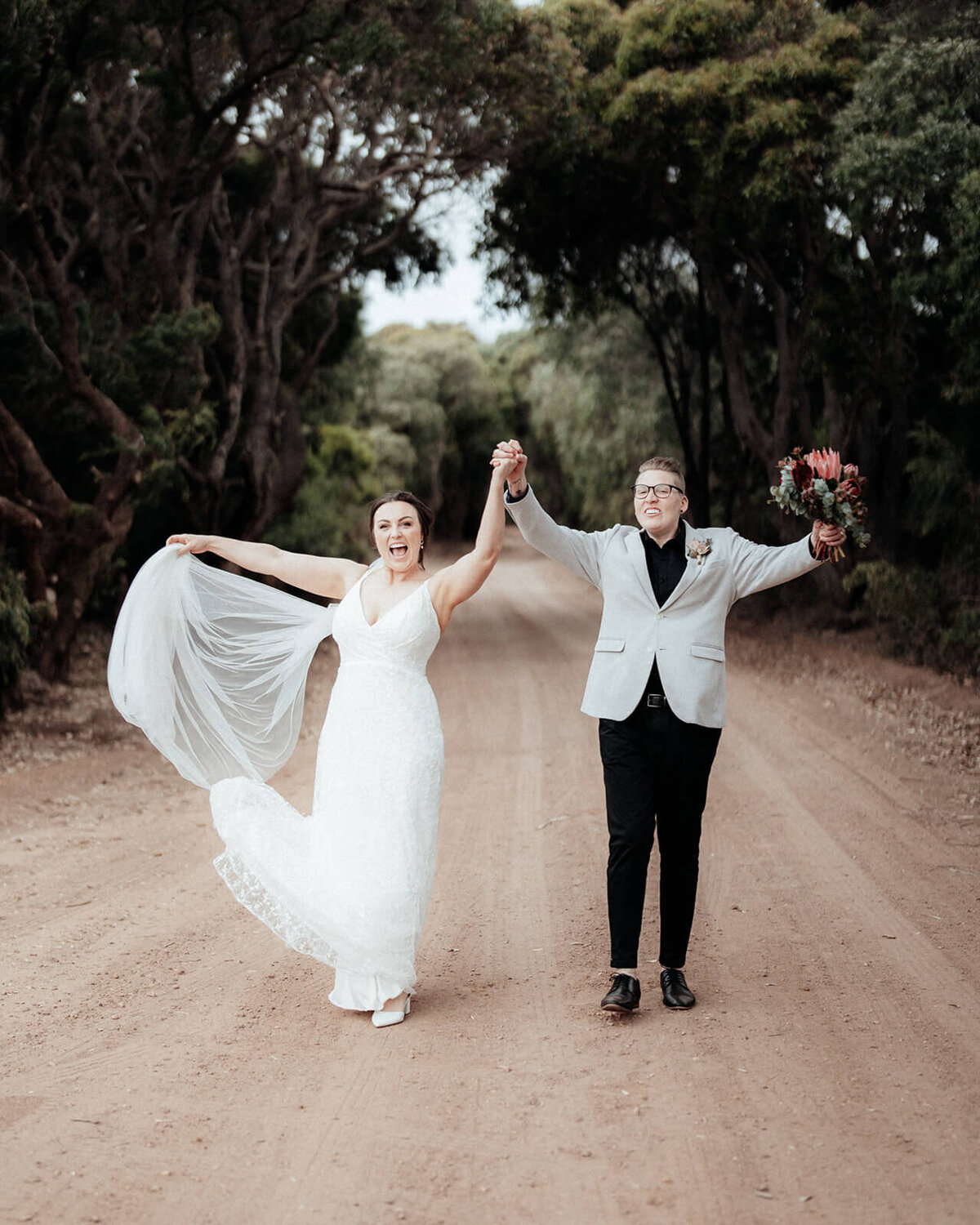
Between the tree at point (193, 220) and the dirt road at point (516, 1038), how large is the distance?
17.6ft

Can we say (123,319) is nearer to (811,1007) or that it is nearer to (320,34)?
(320,34)

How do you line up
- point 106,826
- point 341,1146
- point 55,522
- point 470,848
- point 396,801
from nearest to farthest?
point 341,1146 → point 396,801 → point 470,848 → point 106,826 → point 55,522

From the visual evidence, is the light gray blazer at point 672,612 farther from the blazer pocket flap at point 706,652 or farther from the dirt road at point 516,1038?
the dirt road at point 516,1038

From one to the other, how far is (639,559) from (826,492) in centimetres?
81

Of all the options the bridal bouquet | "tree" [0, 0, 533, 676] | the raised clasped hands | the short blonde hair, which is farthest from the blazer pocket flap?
"tree" [0, 0, 533, 676]

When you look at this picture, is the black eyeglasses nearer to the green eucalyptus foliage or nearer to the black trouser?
the black trouser

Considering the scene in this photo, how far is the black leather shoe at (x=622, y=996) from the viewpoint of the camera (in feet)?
15.3

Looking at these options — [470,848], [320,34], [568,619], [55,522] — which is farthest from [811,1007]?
[568,619]

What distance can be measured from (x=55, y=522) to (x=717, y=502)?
16783 mm

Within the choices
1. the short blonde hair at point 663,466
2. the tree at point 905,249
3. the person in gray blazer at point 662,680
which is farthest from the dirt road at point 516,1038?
the tree at point 905,249

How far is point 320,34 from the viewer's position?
1347cm

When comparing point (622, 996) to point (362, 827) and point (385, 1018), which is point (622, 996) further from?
point (362, 827)

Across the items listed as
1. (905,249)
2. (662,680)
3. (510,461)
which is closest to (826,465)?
(662,680)

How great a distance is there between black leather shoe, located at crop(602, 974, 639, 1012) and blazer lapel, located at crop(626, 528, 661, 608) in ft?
4.98
